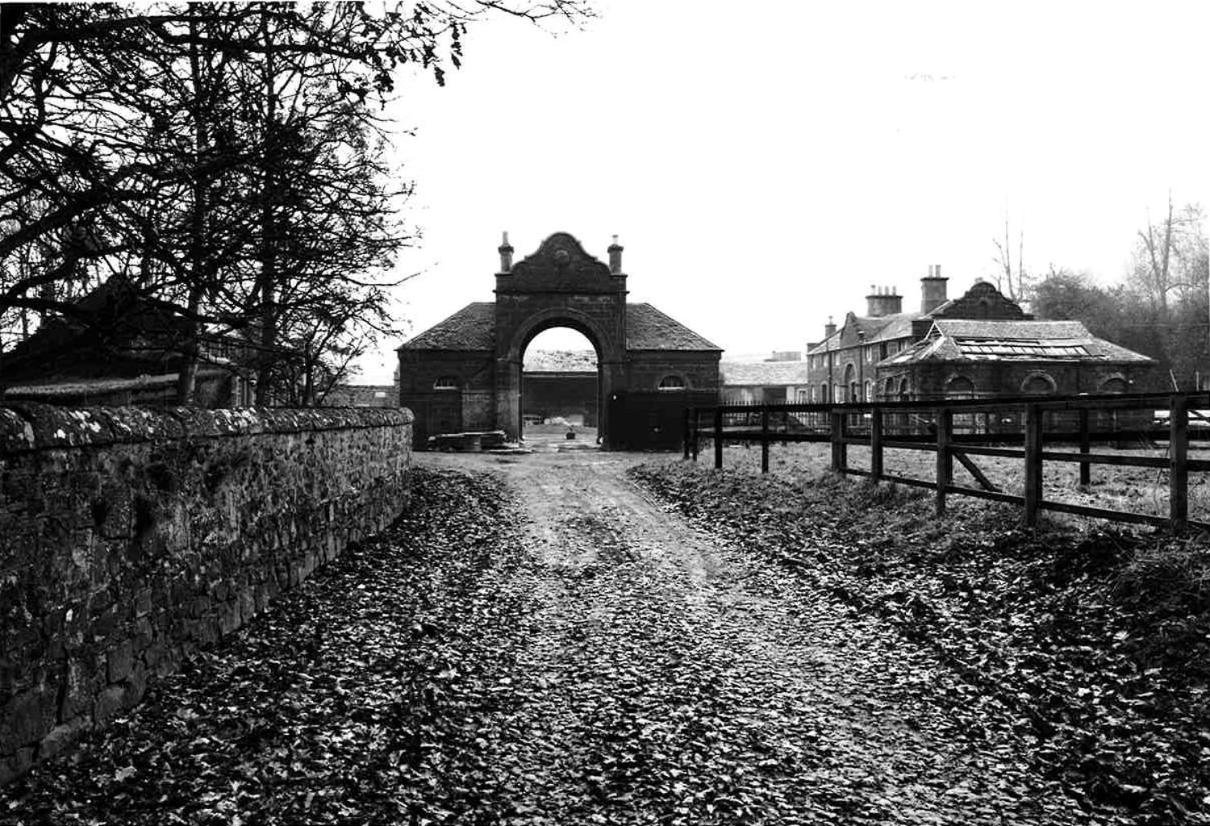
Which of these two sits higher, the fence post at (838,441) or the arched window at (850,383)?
the arched window at (850,383)

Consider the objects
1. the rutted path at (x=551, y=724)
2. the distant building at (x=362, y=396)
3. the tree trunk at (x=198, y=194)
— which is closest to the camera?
the rutted path at (x=551, y=724)

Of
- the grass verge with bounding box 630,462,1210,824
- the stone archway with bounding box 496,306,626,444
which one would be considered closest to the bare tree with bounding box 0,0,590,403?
the grass verge with bounding box 630,462,1210,824

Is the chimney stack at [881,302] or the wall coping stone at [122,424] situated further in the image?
the chimney stack at [881,302]

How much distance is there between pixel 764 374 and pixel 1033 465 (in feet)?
203

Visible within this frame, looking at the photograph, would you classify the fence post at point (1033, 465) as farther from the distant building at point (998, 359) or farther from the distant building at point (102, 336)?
the distant building at point (998, 359)

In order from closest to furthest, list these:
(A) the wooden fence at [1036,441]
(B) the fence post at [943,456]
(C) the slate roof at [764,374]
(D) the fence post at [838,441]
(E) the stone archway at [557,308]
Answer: (A) the wooden fence at [1036,441] < (B) the fence post at [943,456] < (D) the fence post at [838,441] < (E) the stone archway at [557,308] < (C) the slate roof at [764,374]

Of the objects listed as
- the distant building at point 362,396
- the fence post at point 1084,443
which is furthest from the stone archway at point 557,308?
the fence post at point 1084,443

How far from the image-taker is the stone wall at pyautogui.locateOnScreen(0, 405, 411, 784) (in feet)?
11.3

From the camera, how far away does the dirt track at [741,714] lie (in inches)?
135

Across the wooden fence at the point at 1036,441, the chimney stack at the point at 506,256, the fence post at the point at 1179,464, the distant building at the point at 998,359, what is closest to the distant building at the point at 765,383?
the distant building at the point at 998,359

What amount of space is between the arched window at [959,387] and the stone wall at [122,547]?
109 ft

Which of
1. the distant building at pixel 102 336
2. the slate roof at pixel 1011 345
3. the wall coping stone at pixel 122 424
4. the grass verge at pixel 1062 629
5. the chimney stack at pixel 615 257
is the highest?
the chimney stack at pixel 615 257

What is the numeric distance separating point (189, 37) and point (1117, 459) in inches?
294

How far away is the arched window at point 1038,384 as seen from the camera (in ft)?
115
